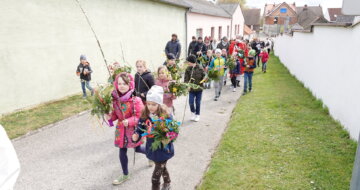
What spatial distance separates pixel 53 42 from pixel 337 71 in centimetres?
827

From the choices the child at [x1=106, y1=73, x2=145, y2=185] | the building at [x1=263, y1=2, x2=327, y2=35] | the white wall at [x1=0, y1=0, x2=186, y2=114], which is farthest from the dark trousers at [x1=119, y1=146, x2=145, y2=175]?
the building at [x1=263, y1=2, x2=327, y2=35]

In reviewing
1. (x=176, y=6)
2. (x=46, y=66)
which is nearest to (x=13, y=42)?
(x=46, y=66)

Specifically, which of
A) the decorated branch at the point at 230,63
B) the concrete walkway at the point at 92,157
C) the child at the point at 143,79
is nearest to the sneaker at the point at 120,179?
the concrete walkway at the point at 92,157

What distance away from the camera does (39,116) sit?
23.1 feet

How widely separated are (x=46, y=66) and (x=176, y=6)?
10.1 meters

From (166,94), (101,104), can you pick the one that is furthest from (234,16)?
(101,104)

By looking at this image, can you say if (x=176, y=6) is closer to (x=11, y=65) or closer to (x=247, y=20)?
(x=11, y=65)

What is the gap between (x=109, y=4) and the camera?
34.8 feet

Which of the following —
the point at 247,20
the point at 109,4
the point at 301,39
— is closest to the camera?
the point at 109,4

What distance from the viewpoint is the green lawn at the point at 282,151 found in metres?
3.99

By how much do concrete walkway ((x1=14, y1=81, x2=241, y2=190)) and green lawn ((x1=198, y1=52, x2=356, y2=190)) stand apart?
38 cm

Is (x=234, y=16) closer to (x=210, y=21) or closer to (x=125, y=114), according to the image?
(x=210, y=21)

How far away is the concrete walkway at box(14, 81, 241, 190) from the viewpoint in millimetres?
4199

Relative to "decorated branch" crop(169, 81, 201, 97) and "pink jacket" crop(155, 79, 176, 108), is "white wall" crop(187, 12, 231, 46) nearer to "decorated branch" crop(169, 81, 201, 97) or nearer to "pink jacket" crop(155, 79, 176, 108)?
"pink jacket" crop(155, 79, 176, 108)
